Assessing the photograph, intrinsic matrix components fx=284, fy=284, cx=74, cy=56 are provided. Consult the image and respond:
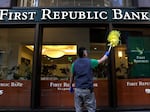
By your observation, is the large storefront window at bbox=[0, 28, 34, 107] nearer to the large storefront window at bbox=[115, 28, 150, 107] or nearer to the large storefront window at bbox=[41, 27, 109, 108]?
the large storefront window at bbox=[41, 27, 109, 108]

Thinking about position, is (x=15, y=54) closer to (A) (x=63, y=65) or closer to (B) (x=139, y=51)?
(A) (x=63, y=65)

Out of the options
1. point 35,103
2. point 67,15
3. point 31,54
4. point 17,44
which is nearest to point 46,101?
point 35,103

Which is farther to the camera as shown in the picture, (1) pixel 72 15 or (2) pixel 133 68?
(1) pixel 72 15

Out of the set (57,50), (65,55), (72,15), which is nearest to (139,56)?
(65,55)

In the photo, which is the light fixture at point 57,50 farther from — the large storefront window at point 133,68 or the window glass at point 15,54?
the large storefront window at point 133,68

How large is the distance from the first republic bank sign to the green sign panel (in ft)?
2.02

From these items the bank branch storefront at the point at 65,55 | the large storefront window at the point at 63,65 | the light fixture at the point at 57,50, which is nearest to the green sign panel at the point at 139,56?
the bank branch storefront at the point at 65,55

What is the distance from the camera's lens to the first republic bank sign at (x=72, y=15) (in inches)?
327

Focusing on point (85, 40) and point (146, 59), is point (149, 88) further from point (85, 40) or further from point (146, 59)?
point (85, 40)

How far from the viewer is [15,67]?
8.44 m

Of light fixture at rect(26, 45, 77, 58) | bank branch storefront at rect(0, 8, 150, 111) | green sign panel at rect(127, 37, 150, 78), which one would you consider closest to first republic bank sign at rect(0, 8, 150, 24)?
bank branch storefront at rect(0, 8, 150, 111)

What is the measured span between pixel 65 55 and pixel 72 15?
3.96 feet

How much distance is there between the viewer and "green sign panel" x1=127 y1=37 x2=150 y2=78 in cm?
812

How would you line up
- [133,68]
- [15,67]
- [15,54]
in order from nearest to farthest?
[133,68] → [15,67] → [15,54]
